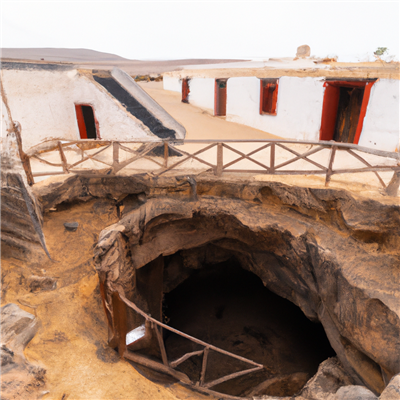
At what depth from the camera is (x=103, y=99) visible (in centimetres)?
927

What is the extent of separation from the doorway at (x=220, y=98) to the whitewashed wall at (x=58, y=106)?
17.7 feet

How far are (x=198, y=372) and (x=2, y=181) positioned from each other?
6737 mm

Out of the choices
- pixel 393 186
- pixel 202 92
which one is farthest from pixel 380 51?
pixel 202 92

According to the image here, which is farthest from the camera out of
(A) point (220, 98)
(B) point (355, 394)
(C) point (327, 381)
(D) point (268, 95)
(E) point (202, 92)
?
(E) point (202, 92)

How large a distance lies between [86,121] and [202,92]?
20.1 feet

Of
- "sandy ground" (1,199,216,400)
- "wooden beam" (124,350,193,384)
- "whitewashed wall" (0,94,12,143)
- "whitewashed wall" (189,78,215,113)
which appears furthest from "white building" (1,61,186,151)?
"wooden beam" (124,350,193,384)

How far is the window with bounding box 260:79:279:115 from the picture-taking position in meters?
10.7

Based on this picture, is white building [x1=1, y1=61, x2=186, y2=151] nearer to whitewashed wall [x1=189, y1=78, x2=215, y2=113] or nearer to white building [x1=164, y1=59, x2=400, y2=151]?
white building [x1=164, y1=59, x2=400, y2=151]

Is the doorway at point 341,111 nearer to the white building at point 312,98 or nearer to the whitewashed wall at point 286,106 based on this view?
the white building at point 312,98

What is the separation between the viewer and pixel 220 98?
1366 centimetres

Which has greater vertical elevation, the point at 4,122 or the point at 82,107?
the point at 4,122

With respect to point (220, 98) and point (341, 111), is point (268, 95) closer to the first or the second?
point (341, 111)

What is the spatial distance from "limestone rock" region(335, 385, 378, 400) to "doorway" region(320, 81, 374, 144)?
6924 mm

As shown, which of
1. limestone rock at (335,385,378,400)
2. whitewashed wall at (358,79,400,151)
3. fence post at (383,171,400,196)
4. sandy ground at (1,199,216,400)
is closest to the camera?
limestone rock at (335,385,378,400)
